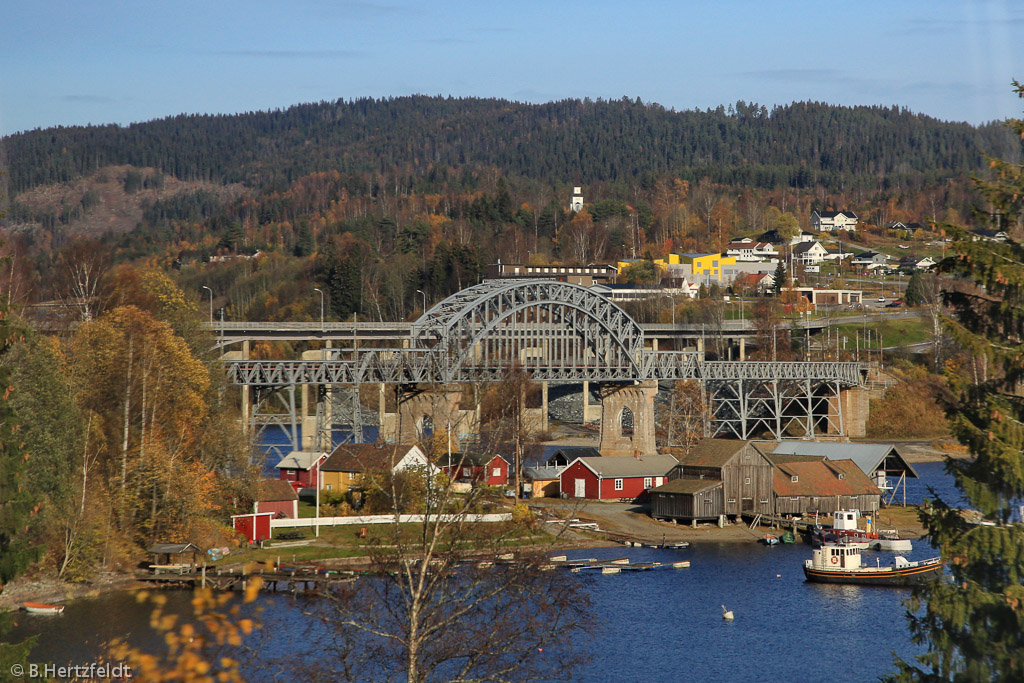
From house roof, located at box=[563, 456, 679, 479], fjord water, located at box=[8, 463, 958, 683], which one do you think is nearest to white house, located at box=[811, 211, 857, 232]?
house roof, located at box=[563, 456, 679, 479]

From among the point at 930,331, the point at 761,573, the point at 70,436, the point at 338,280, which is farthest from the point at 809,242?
the point at 70,436

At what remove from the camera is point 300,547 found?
45.1 m

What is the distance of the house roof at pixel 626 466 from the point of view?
62969 mm

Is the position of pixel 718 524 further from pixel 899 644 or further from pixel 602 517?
pixel 899 644

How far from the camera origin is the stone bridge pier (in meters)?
83.6

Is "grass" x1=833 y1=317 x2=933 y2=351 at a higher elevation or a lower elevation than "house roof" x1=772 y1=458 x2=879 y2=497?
higher

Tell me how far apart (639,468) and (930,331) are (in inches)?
2383

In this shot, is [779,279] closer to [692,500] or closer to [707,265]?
[707,265]

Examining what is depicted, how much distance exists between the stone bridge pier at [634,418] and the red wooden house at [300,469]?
2944 cm

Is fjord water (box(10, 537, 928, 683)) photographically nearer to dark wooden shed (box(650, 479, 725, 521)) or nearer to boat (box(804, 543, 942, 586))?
boat (box(804, 543, 942, 586))

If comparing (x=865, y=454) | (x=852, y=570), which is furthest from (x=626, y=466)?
(x=852, y=570)

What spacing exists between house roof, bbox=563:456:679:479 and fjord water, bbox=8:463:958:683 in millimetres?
15884

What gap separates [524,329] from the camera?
88.9 metres

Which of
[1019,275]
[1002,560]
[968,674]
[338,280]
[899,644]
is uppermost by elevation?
[338,280]
